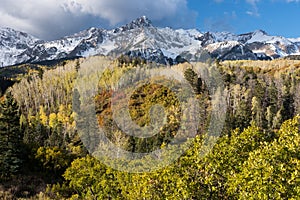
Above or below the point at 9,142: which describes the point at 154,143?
below

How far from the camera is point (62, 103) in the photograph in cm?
15362

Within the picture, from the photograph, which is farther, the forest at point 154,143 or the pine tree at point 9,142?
the pine tree at point 9,142

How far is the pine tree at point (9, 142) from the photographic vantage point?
45.8 m

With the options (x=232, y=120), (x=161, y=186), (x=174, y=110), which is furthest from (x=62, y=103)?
(x=161, y=186)

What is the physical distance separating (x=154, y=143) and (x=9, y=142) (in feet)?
132

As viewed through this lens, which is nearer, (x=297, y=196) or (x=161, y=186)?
(x=297, y=196)

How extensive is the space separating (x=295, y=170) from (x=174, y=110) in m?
89.1

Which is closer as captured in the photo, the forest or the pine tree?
the forest

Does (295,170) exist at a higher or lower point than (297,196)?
higher

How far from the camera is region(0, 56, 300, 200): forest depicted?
54.0ft

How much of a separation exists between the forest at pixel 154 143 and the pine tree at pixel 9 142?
0.51 ft

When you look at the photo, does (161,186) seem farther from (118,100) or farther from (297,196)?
(118,100)

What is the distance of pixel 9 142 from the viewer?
48531mm

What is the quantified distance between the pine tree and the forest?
0.51 ft
